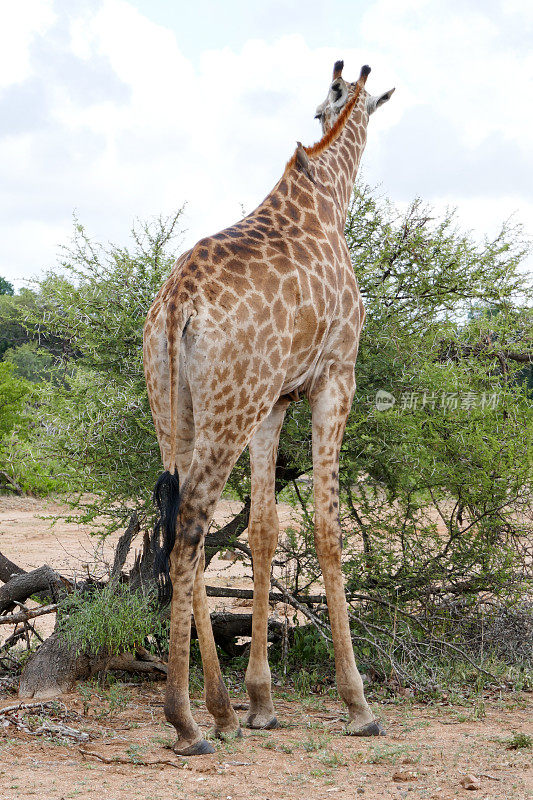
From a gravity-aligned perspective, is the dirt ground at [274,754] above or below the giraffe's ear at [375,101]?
below

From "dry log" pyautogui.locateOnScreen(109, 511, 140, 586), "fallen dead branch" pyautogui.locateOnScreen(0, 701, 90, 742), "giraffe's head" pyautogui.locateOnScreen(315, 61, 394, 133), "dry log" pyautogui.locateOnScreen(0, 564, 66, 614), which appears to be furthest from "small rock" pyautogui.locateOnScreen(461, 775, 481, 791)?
"giraffe's head" pyautogui.locateOnScreen(315, 61, 394, 133)

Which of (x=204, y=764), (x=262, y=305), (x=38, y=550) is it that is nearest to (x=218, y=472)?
(x=262, y=305)

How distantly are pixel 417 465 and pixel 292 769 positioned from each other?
288 cm

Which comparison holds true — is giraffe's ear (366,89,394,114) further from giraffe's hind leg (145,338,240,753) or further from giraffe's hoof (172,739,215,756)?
giraffe's hoof (172,739,215,756)

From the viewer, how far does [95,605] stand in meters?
4.92

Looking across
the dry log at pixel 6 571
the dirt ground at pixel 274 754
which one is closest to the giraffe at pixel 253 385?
the dirt ground at pixel 274 754

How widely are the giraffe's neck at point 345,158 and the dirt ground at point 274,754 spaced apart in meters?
3.32

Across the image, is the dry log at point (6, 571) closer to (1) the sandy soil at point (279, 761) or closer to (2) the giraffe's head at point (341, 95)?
(1) the sandy soil at point (279, 761)

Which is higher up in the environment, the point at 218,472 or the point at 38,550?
the point at 218,472

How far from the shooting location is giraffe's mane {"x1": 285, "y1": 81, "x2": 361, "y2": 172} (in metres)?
5.36

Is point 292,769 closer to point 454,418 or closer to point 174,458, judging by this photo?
point 174,458

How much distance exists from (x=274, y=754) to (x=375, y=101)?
469 cm

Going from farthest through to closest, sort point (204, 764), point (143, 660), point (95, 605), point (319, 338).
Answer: point (143, 660) < point (95, 605) < point (319, 338) < point (204, 764)

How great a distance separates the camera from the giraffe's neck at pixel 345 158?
5324 millimetres
